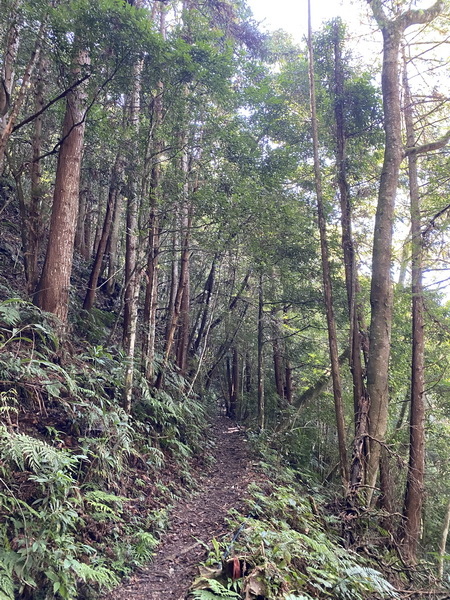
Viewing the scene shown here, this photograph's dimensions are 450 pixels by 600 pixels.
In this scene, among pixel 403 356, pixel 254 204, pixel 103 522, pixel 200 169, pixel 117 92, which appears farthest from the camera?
pixel 403 356

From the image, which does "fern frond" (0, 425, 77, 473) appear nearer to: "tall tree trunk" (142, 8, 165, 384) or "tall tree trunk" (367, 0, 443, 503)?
"tall tree trunk" (142, 8, 165, 384)

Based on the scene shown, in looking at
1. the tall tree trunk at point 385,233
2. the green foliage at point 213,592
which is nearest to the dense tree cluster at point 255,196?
the tall tree trunk at point 385,233

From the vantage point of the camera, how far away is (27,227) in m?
6.99

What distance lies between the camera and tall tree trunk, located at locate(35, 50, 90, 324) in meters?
6.68

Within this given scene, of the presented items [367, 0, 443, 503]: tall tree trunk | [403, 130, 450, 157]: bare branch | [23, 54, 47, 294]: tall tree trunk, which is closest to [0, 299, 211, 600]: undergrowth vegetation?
[23, 54, 47, 294]: tall tree trunk

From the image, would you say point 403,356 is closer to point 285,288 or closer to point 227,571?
point 285,288

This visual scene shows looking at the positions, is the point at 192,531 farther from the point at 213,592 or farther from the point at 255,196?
the point at 255,196

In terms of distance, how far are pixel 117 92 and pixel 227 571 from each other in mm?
7302

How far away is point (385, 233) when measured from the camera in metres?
7.29

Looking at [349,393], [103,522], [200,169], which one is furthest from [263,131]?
→ [103,522]

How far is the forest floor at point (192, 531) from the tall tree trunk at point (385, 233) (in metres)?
2.77

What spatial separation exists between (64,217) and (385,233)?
6.18m

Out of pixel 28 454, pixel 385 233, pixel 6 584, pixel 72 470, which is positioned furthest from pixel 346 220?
pixel 6 584

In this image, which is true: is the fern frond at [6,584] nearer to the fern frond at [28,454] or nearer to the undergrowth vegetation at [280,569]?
the fern frond at [28,454]
